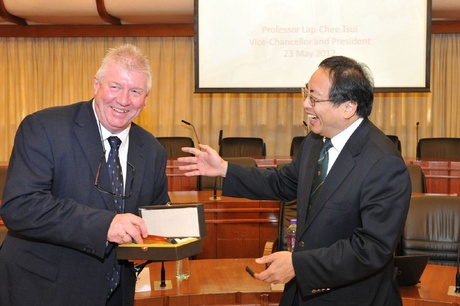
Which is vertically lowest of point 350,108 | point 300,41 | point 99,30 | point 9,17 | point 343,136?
point 343,136

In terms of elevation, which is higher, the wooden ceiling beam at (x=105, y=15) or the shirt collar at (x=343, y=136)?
the wooden ceiling beam at (x=105, y=15)

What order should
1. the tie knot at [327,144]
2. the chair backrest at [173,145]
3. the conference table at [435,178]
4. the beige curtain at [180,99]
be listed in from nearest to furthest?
the tie knot at [327,144] < the conference table at [435,178] < the chair backrest at [173,145] < the beige curtain at [180,99]

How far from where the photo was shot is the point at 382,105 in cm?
1127

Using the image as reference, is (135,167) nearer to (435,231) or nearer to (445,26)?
(435,231)

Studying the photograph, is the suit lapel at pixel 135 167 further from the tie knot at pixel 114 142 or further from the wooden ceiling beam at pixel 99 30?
the wooden ceiling beam at pixel 99 30

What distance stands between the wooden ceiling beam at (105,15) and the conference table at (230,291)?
21.8ft

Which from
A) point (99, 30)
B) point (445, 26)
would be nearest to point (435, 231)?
point (445, 26)

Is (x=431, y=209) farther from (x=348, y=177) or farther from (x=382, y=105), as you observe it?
(x=382, y=105)

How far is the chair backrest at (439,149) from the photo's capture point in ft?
27.1

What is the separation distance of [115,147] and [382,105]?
30.2ft

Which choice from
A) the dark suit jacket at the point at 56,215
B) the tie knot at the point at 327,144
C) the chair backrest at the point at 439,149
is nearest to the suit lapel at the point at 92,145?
the dark suit jacket at the point at 56,215

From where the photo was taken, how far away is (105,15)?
10008 millimetres

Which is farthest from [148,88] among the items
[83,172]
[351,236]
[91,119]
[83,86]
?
[83,86]

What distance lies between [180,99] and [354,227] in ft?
29.4
